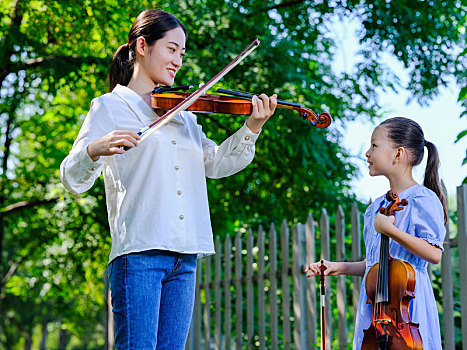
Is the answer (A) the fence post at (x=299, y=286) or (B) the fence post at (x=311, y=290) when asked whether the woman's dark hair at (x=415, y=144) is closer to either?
(B) the fence post at (x=311, y=290)

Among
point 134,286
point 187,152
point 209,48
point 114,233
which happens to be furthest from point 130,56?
point 209,48

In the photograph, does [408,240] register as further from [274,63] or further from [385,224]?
[274,63]

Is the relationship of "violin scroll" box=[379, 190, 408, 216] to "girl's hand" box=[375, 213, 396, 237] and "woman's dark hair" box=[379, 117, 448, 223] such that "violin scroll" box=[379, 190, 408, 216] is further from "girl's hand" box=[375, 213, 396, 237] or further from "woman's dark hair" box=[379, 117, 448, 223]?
"woman's dark hair" box=[379, 117, 448, 223]

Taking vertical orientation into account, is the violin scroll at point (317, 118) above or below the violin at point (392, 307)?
above

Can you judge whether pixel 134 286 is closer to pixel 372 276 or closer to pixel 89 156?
pixel 89 156

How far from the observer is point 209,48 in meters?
6.89

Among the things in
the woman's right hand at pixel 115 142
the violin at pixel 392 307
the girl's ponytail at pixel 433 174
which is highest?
the girl's ponytail at pixel 433 174

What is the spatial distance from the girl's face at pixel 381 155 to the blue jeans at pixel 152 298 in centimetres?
93

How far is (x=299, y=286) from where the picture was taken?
4.93 metres

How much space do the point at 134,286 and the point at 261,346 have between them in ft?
11.5

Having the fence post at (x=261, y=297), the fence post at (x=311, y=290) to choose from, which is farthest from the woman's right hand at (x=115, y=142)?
the fence post at (x=261, y=297)

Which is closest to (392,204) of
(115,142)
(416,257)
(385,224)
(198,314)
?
(385,224)

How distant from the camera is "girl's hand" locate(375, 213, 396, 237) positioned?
93.2 inches

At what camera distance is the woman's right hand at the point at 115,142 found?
1901 millimetres
